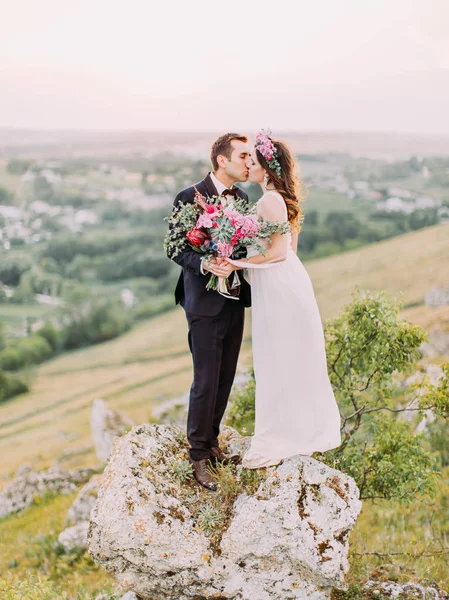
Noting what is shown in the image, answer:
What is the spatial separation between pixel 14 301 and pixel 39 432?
372 inches

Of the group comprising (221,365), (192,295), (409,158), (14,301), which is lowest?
(14,301)

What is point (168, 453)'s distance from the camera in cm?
539

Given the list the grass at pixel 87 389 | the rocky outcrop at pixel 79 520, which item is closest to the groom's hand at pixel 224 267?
the rocky outcrop at pixel 79 520

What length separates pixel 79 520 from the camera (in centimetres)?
982

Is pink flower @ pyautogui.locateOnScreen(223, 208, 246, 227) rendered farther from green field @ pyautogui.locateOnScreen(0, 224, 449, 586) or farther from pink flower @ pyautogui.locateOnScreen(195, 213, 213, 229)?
green field @ pyautogui.locateOnScreen(0, 224, 449, 586)

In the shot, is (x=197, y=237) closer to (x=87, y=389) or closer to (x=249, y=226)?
(x=249, y=226)

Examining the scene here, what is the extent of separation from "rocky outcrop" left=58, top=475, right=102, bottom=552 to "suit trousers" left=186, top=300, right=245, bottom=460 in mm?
5097

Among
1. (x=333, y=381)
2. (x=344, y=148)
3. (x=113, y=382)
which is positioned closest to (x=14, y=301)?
(x=113, y=382)

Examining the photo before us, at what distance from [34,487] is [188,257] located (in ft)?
30.7

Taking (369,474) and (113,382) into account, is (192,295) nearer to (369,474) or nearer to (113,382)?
(369,474)

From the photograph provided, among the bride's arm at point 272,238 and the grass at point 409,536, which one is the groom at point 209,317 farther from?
the grass at point 409,536

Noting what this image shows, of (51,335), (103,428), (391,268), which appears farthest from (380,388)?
(51,335)

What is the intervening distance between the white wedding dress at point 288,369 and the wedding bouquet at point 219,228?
1.14 feet

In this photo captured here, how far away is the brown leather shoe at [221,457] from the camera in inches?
212
